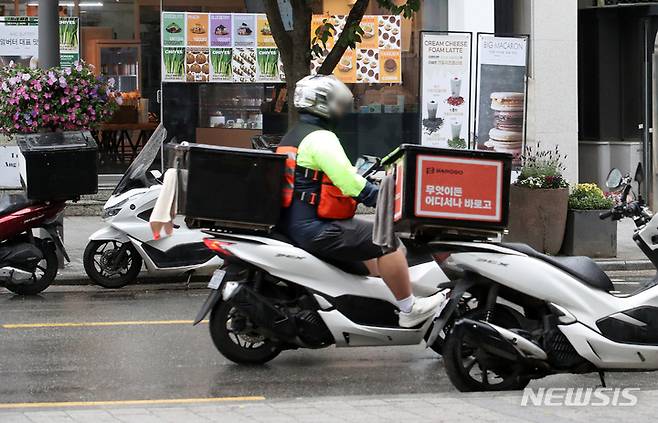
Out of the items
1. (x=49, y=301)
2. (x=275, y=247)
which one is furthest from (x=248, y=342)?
(x=49, y=301)

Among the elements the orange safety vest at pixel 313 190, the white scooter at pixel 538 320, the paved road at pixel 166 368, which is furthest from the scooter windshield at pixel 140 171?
the white scooter at pixel 538 320

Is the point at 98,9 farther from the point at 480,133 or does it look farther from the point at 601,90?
the point at 601,90

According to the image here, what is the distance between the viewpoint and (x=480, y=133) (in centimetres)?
1669

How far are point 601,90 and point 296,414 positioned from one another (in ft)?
47.8

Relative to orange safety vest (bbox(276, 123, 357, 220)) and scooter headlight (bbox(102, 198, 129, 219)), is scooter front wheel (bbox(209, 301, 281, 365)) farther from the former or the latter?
scooter headlight (bbox(102, 198, 129, 219))

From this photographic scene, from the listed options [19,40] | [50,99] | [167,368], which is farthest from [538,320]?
[19,40]

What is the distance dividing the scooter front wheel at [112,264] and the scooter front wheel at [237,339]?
3.83 m

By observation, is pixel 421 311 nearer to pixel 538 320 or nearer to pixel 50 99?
pixel 538 320

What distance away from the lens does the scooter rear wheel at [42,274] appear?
36.9ft

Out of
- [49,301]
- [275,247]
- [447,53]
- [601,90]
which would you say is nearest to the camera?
[275,247]

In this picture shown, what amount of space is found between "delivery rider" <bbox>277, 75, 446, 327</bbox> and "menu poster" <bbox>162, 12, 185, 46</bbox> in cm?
983

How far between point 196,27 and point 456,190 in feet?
35.8
